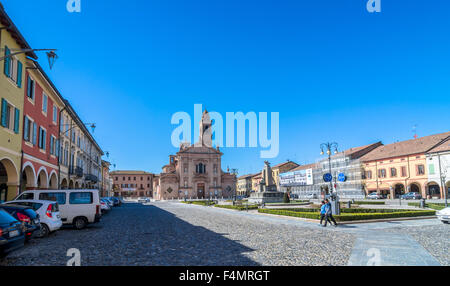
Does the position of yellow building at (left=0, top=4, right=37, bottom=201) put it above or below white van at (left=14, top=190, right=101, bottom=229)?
above

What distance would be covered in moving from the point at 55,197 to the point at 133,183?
105m

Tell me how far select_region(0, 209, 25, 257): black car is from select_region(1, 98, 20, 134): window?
9.49 meters

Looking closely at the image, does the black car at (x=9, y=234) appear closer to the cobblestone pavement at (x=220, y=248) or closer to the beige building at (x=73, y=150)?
the cobblestone pavement at (x=220, y=248)

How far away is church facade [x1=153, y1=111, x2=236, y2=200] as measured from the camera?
83312 mm

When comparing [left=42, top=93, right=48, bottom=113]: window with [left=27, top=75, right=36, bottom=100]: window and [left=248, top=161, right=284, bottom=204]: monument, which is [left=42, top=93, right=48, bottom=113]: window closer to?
[left=27, top=75, right=36, bottom=100]: window

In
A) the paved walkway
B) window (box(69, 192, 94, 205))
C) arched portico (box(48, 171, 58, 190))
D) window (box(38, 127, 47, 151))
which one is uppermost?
window (box(38, 127, 47, 151))

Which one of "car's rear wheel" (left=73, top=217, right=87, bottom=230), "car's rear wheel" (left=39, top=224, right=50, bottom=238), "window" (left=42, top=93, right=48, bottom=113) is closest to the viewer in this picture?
"car's rear wheel" (left=39, top=224, right=50, bottom=238)

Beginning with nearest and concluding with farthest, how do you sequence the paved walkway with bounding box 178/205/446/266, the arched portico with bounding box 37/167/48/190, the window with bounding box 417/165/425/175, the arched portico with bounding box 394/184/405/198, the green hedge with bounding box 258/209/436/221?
the paved walkway with bounding box 178/205/446/266 → the green hedge with bounding box 258/209/436/221 → the arched portico with bounding box 37/167/48/190 → the window with bounding box 417/165/425/175 → the arched portico with bounding box 394/184/405/198

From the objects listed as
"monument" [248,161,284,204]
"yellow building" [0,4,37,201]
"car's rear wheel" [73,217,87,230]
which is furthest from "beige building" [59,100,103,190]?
Answer: "monument" [248,161,284,204]

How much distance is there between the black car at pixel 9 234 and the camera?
732cm

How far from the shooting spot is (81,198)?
15.2 metres

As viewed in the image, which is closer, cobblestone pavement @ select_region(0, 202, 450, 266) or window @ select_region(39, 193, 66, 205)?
cobblestone pavement @ select_region(0, 202, 450, 266)

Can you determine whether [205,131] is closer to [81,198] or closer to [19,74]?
[19,74]

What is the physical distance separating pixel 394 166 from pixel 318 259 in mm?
52840
